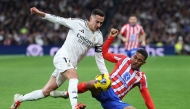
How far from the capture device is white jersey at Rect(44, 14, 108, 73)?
7977 millimetres

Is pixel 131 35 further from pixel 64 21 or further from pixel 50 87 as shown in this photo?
pixel 50 87

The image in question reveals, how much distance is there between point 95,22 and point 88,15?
955 inches

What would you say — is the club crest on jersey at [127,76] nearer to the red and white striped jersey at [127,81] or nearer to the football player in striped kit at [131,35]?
the red and white striped jersey at [127,81]

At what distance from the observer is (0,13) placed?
31766 millimetres

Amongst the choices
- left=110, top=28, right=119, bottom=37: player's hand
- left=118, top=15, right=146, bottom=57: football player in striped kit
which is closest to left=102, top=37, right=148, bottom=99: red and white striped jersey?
left=110, top=28, right=119, bottom=37: player's hand

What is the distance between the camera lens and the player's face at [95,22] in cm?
800

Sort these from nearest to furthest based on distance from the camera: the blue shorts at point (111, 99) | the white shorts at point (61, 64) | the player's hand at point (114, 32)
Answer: the blue shorts at point (111, 99) → the white shorts at point (61, 64) → the player's hand at point (114, 32)

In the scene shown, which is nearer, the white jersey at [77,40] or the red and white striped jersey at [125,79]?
the red and white striped jersey at [125,79]

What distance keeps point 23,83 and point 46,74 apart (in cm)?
285

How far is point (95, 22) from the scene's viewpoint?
26.4 ft

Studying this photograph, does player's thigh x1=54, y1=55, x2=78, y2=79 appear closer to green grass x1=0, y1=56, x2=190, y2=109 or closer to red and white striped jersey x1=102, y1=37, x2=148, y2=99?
red and white striped jersey x1=102, y1=37, x2=148, y2=99

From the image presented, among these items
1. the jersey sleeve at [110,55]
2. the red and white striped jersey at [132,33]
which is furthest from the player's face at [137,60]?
the red and white striped jersey at [132,33]

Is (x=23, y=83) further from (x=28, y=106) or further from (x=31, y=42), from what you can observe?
(x=31, y=42)

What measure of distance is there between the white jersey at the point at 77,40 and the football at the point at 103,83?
901mm
